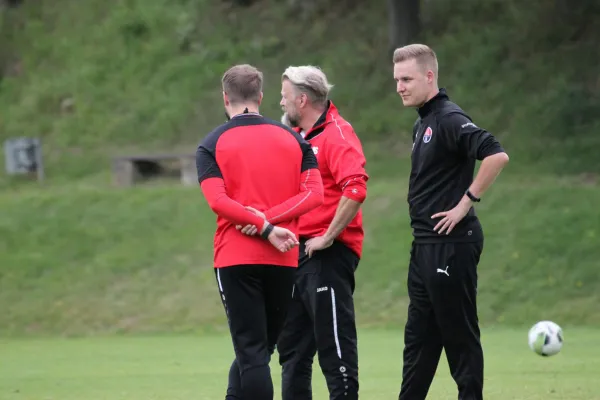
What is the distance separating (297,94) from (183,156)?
13.3 m

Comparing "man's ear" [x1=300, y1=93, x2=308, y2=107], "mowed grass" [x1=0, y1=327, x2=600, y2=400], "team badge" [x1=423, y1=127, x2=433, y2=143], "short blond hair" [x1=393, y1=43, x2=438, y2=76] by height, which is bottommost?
"mowed grass" [x1=0, y1=327, x2=600, y2=400]

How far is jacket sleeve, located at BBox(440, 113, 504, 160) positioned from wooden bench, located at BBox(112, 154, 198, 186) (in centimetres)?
1350

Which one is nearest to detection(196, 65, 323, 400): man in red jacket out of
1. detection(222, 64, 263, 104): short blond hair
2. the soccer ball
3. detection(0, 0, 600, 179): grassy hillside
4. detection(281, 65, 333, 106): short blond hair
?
detection(222, 64, 263, 104): short blond hair

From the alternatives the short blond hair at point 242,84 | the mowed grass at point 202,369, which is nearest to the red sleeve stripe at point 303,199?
the short blond hair at point 242,84

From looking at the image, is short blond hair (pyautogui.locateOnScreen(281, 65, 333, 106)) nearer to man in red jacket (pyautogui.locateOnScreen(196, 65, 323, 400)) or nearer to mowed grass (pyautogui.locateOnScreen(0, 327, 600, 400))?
man in red jacket (pyautogui.locateOnScreen(196, 65, 323, 400))

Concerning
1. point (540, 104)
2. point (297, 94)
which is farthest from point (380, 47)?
point (297, 94)

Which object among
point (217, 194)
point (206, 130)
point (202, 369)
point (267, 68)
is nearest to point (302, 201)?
point (217, 194)

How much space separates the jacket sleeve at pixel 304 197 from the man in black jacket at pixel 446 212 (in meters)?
0.73

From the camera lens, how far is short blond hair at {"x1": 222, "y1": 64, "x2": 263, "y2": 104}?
624 centimetres

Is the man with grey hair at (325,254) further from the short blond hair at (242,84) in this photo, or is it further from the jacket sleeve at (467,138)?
the short blond hair at (242,84)

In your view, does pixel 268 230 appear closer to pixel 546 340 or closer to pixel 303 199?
pixel 303 199

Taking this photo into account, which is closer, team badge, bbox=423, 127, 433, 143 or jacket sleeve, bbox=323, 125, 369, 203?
team badge, bbox=423, 127, 433, 143

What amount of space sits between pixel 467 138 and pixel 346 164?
804mm

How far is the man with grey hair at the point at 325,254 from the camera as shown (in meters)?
6.91
